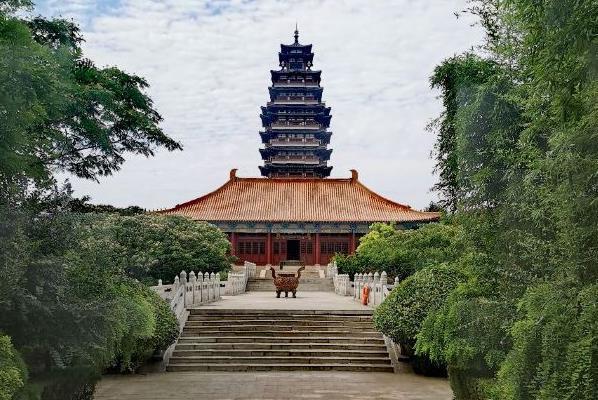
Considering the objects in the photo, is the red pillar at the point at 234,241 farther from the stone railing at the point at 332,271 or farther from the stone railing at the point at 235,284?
the stone railing at the point at 235,284

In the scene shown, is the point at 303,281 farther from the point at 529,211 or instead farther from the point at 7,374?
the point at 7,374

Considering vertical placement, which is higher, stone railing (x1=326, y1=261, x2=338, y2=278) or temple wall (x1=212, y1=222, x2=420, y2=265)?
temple wall (x1=212, y1=222, x2=420, y2=265)

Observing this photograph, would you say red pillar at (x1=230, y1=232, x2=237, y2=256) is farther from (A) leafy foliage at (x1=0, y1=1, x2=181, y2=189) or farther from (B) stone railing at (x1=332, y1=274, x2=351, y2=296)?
(A) leafy foliage at (x1=0, y1=1, x2=181, y2=189)

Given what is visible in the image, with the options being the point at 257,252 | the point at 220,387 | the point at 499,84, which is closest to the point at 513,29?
the point at 499,84

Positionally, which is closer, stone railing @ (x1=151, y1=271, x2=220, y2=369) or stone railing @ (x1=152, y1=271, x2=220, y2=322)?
stone railing @ (x1=151, y1=271, x2=220, y2=369)

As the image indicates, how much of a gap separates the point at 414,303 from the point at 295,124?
34302 millimetres

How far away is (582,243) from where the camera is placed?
4105 millimetres

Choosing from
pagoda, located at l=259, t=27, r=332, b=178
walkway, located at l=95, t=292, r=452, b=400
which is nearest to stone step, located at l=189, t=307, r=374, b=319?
walkway, located at l=95, t=292, r=452, b=400

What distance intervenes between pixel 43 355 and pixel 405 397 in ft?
16.8

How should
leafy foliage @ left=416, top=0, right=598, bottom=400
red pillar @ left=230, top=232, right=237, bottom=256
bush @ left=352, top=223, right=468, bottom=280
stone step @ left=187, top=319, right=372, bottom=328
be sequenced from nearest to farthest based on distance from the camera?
leafy foliage @ left=416, top=0, right=598, bottom=400
stone step @ left=187, top=319, right=372, bottom=328
bush @ left=352, top=223, right=468, bottom=280
red pillar @ left=230, top=232, right=237, bottom=256

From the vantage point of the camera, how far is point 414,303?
433 inches

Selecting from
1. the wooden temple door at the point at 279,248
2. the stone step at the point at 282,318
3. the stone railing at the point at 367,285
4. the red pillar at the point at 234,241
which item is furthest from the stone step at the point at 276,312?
the wooden temple door at the point at 279,248

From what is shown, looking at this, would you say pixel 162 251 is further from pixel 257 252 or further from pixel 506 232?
pixel 506 232

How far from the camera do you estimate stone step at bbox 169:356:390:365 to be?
12.6 meters
